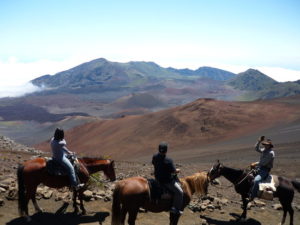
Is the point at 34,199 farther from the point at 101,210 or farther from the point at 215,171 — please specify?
the point at 215,171

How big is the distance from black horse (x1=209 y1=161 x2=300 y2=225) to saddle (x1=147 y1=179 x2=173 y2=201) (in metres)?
3.61

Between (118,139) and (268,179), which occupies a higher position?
(268,179)

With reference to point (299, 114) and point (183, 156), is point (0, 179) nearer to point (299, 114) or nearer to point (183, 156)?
point (183, 156)

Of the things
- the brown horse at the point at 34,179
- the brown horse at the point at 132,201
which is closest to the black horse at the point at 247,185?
the brown horse at the point at 132,201

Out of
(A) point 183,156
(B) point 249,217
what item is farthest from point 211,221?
(A) point 183,156

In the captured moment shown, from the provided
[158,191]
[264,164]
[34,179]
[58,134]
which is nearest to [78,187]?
[34,179]

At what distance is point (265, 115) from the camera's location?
6638cm

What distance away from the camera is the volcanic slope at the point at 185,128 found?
5719 centimetres

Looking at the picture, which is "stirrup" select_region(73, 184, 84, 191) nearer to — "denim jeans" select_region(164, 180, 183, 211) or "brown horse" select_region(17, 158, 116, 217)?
"brown horse" select_region(17, 158, 116, 217)

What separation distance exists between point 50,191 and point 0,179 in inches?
126

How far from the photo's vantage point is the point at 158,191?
1009 centimetres

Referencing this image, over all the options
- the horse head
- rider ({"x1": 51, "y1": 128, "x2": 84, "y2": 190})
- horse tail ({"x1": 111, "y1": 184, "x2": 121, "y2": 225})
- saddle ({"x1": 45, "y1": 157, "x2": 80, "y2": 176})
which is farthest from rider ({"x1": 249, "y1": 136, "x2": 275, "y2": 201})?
saddle ({"x1": 45, "y1": 157, "x2": 80, "y2": 176})

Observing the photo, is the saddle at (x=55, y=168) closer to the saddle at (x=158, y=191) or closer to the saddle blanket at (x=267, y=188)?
the saddle at (x=158, y=191)

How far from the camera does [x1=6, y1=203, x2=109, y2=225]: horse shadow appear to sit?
36.3 feet
